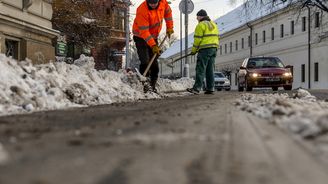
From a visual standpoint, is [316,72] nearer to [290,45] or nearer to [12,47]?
[290,45]

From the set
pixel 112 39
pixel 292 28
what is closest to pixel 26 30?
pixel 112 39

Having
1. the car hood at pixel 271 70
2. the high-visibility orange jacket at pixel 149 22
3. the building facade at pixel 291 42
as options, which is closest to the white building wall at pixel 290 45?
the building facade at pixel 291 42

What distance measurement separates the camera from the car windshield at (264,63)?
22578 mm

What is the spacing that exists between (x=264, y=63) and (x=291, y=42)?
27884 mm

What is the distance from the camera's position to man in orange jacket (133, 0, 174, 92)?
39.6 feet

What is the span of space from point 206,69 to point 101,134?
1112 centimetres

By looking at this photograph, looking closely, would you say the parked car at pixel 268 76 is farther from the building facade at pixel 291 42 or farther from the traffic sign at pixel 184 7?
the building facade at pixel 291 42

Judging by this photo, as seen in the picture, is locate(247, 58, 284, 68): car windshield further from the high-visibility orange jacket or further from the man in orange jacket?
the high-visibility orange jacket

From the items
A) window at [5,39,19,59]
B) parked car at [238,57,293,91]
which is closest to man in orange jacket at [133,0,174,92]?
window at [5,39,19,59]

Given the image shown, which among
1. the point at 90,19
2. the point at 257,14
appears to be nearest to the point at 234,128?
the point at 90,19

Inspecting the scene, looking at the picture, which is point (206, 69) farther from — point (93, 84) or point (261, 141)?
point (261, 141)

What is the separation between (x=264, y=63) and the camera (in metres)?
22.9

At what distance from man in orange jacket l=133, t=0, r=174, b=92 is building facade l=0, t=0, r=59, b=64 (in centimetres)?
313

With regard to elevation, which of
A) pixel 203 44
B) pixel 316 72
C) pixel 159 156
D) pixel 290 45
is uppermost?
pixel 290 45
